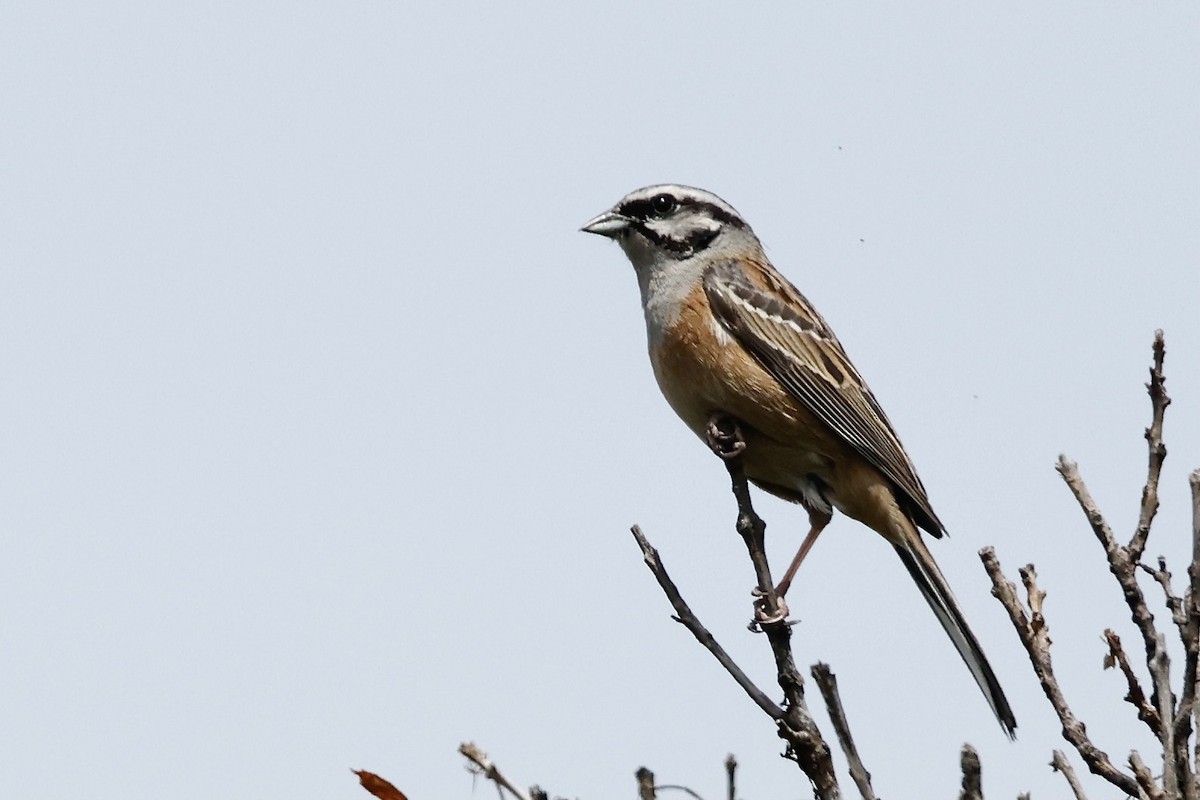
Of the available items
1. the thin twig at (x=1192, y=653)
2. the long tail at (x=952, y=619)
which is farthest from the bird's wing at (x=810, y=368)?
the thin twig at (x=1192, y=653)

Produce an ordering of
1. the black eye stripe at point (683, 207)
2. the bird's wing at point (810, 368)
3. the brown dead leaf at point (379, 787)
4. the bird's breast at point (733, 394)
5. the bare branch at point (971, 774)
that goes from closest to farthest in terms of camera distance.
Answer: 1. the bare branch at point (971, 774)
2. the brown dead leaf at point (379, 787)
3. the bird's breast at point (733, 394)
4. the bird's wing at point (810, 368)
5. the black eye stripe at point (683, 207)

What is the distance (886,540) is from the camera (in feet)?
25.2

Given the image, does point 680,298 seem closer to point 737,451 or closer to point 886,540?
point 737,451

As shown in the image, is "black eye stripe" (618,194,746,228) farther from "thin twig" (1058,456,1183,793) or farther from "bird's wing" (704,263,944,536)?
"thin twig" (1058,456,1183,793)

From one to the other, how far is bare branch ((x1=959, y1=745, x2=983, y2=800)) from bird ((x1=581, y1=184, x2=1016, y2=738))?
338 centimetres

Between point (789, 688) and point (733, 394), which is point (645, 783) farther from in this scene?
point (733, 394)

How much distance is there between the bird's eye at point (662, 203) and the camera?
7863 millimetres

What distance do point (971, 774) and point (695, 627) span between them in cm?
150

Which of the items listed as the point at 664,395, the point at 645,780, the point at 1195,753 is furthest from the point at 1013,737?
the point at 645,780

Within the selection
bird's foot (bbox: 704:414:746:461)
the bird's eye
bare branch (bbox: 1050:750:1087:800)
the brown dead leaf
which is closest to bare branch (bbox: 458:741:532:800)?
the brown dead leaf

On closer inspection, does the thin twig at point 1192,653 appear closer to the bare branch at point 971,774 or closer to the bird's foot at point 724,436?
the bare branch at point 971,774

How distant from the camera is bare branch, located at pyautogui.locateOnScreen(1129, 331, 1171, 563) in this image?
4746mm

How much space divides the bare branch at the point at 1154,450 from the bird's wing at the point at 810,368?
251cm

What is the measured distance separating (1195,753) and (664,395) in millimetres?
3489
